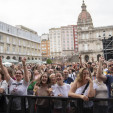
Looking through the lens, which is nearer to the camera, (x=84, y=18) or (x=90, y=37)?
(x=90, y=37)

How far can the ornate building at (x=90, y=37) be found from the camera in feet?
184

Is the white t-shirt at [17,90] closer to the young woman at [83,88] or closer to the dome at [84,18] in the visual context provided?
the young woman at [83,88]

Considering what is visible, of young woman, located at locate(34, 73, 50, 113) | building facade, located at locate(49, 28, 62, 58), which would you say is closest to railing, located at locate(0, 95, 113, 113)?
young woman, located at locate(34, 73, 50, 113)

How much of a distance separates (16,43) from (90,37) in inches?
1169

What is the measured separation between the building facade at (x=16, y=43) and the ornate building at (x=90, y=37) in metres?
19.1

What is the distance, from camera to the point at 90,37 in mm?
57531

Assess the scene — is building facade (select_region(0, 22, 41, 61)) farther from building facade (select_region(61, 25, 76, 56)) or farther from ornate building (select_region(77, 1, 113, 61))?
building facade (select_region(61, 25, 76, 56))

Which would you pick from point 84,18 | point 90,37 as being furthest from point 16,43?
point 84,18

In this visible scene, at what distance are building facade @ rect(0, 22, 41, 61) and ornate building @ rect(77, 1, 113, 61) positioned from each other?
19.1 meters

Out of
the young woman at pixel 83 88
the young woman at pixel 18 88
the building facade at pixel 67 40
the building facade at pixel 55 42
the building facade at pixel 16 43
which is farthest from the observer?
the building facade at pixel 67 40

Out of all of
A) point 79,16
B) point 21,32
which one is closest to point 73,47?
point 79,16

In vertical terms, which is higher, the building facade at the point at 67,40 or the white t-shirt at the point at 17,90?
the building facade at the point at 67,40

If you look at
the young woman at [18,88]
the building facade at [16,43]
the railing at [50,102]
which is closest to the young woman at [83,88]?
the railing at [50,102]

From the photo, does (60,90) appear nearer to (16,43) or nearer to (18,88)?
(18,88)
